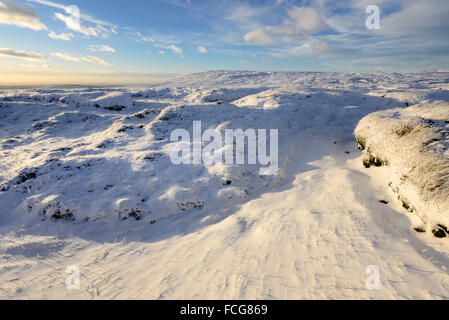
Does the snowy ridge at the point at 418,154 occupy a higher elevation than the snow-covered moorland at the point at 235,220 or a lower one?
higher

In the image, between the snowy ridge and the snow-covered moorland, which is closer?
the snow-covered moorland

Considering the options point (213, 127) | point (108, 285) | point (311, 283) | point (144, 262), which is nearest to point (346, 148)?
point (213, 127)

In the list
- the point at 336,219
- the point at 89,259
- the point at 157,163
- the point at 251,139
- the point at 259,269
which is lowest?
the point at 89,259

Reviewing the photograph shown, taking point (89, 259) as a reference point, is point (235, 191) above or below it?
above

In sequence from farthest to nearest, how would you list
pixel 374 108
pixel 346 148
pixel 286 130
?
pixel 374 108, pixel 286 130, pixel 346 148

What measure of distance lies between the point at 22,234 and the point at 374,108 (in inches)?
1057

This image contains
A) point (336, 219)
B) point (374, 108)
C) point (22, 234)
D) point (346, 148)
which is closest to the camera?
point (336, 219)

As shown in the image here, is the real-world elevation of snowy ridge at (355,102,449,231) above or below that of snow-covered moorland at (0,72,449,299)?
above

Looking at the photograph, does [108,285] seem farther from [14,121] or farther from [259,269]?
[14,121]

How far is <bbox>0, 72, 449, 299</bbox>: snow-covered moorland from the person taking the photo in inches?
192

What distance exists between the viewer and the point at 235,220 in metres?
7.56

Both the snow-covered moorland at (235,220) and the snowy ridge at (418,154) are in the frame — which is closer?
the snow-covered moorland at (235,220)

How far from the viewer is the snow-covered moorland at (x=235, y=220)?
489 cm

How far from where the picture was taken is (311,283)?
458cm
